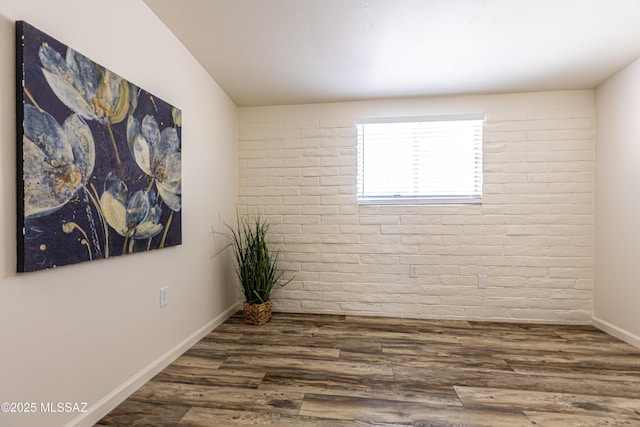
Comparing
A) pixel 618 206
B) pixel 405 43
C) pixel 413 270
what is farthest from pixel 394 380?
pixel 618 206

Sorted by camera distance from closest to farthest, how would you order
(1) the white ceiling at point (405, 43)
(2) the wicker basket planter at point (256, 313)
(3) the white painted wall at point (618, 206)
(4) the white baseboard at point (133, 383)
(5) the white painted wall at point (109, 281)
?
1. (5) the white painted wall at point (109, 281)
2. (4) the white baseboard at point (133, 383)
3. (1) the white ceiling at point (405, 43)
4. (3) the white painted wall at point (618, 206)
5. (2) the wicker basket planter at point (256, 313)

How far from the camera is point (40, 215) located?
3.83ft

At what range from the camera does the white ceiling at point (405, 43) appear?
5.82ft

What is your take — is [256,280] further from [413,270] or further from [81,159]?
[81,159]

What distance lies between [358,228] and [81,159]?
7.22ft

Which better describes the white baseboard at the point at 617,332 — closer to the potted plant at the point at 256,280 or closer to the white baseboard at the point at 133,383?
the potted plant at the point at 256,280

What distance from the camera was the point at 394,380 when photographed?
6.02 feet

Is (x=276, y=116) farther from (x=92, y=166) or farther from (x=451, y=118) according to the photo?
(x=92, y=166)

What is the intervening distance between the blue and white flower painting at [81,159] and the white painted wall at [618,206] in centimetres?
323

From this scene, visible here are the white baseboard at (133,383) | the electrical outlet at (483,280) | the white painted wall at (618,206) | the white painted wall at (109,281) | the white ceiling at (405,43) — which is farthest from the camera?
the electrical outlet at (483,280)

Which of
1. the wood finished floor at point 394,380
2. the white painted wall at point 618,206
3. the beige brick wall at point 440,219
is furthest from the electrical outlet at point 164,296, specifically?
the white painted wall at point 618,206

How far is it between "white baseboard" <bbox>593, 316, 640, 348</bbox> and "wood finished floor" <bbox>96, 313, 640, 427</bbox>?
59 millimetres

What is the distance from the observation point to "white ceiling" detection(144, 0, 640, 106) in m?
1.77

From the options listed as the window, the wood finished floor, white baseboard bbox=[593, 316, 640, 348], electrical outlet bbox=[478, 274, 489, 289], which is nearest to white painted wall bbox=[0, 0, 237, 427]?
the wood finished floor
